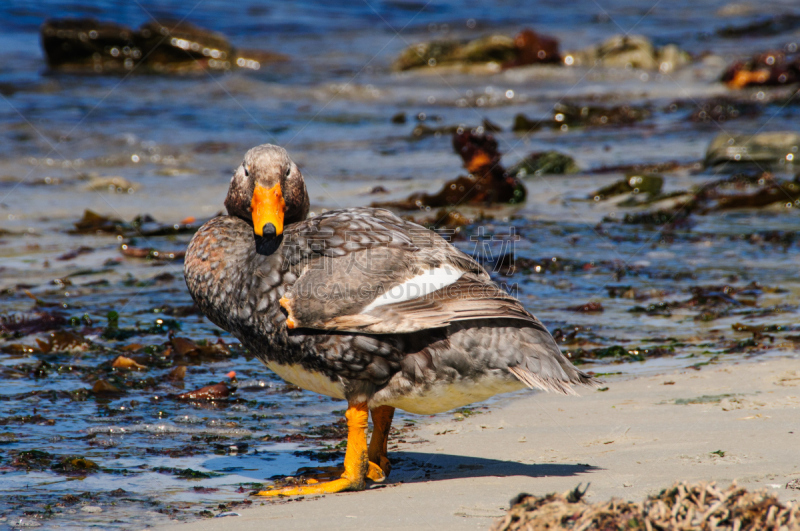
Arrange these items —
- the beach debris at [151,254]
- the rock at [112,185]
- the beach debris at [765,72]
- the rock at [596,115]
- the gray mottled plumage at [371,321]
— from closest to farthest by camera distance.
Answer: the gray mottled plumage at [371,321] → the beach debris at [151,254] → the rock at [112,185] → the rock at [596,115] → the beach debris at [765,72]

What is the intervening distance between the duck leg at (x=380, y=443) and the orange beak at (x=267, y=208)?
966 millimetres

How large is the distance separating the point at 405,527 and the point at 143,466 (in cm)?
136

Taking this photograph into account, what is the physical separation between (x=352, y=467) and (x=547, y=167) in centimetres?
686

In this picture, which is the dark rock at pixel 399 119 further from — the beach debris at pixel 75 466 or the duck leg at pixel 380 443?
the beach debris at pixel 75 466

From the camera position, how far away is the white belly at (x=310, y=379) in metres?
3.62

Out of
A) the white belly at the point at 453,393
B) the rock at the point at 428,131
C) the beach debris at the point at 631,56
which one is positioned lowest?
the white belly at the point at 453,393

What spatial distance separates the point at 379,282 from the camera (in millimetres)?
3627

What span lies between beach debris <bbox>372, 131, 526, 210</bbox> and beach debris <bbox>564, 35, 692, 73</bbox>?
36.9ft

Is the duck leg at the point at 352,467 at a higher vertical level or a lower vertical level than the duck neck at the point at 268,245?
lower

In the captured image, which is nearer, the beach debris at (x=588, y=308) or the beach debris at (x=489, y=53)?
the beach debris at (x=588, y=308)

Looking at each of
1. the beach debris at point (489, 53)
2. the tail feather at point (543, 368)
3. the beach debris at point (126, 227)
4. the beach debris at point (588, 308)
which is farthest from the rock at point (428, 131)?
the tail feather at point (543, 368)

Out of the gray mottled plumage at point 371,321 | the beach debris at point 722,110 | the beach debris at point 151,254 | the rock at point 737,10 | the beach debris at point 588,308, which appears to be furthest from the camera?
the rock at point 737,10

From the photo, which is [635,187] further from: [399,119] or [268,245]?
[399,119]

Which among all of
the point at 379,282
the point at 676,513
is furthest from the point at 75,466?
the point at 676,513
